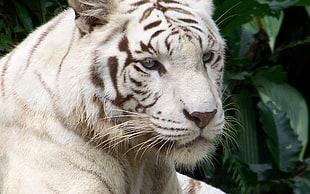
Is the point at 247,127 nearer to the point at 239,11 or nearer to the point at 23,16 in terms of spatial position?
the point at 239,11

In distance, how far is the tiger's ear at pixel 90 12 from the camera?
3.19 m

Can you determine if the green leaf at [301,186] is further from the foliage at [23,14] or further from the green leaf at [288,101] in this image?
the foliage at [23,14]

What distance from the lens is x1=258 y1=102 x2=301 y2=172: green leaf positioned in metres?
6.40

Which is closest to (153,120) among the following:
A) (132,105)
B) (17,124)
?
(132,105)

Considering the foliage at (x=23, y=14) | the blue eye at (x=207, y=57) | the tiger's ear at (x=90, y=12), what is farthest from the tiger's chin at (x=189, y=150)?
the foliage at (x=23, y=14)

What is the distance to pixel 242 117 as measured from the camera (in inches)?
280

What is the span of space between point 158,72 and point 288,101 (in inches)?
165

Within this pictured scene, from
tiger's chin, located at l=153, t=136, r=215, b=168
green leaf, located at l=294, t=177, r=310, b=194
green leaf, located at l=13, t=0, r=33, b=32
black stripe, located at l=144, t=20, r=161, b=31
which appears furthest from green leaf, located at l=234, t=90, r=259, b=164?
black stripe, located at l=144, t=20, r=161, b=31

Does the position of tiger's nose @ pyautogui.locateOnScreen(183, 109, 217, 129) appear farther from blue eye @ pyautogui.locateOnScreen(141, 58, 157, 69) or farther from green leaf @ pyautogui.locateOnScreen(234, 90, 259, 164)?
green leaf @ pyautogui.locateOnScreen(234, 90, 259, 164)

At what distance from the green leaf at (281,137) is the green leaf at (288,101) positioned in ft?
1.08

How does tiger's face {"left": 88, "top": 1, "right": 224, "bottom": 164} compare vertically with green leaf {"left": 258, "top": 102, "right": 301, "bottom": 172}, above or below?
above

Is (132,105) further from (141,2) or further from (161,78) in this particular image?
(141,2)

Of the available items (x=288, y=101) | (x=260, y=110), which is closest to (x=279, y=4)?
(x=260, y=110)

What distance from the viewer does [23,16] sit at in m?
5.41
